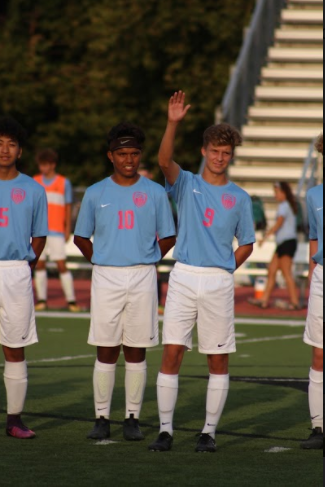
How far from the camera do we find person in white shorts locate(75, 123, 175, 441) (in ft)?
29.1

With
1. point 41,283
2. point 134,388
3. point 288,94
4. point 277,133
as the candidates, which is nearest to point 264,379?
point 134,388

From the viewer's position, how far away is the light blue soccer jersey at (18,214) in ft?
28.9

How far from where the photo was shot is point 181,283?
338 inches

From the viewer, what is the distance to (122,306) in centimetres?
891

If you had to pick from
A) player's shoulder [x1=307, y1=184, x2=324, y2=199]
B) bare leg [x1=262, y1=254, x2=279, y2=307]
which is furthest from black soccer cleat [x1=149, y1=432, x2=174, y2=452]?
bare leg [x1=262, y1=254, x2=279, y2=307]

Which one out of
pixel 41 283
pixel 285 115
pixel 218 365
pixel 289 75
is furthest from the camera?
pixel 289 75

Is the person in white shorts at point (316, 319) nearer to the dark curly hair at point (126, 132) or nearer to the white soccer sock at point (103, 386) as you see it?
the dark curly hair at point (126, 132)

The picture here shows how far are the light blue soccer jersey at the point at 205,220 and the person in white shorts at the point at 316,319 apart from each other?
0.43 metres

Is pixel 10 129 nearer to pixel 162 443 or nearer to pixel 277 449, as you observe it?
pixel 162 443

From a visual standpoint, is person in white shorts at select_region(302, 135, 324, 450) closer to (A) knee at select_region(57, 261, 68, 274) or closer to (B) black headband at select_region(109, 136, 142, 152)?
(B) black headband at select_region(109, 136, 142, 152)

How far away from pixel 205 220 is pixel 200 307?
51cm

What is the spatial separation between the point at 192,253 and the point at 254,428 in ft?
5.02

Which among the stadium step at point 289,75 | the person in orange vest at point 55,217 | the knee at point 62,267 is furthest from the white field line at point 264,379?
the stadium step at point 289,75

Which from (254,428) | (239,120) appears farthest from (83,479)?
(239,120)
